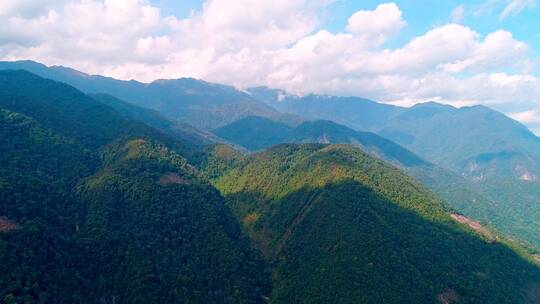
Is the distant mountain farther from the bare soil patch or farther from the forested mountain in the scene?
the bare soil patch

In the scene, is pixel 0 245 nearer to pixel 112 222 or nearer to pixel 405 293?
pixel 112 222

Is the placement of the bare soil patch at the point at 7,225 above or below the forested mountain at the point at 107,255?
above

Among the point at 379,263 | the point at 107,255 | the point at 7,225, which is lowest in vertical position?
the point at 107,255

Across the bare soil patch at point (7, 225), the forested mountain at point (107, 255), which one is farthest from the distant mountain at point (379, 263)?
the bare soil patch at point (7, 225)

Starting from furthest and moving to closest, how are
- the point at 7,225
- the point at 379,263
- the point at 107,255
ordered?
the point at 107,255 → the point at 379,263 → the point at 7,225

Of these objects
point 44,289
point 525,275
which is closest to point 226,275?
point 44,289

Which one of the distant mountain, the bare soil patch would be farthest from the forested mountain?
the distant mountain

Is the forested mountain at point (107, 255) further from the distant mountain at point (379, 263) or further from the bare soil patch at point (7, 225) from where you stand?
the distant mountain at point (379, 263)

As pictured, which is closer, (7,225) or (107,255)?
(7,225)

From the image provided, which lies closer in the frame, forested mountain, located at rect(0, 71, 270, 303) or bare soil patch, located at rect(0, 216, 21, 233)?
forested mountain, located at rect(0, 71, 270, 303)

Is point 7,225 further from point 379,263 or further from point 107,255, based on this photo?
point 379,263

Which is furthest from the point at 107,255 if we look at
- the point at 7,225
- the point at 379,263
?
the point at 379,263
